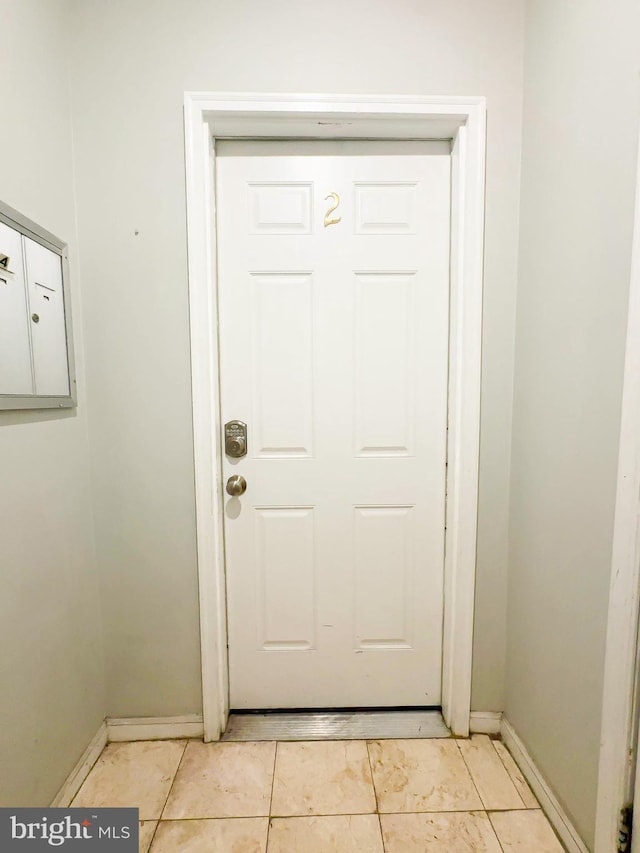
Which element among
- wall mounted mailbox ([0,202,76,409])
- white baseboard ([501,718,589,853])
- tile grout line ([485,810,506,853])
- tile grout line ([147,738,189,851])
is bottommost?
tile grout line ([147,738,189,851])

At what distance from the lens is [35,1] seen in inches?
39.2

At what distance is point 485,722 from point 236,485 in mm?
1232

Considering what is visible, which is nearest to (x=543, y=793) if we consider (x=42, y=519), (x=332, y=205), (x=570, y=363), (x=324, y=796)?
(x=324, y=796)

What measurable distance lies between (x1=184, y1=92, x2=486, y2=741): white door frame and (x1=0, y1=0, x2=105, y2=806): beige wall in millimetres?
369

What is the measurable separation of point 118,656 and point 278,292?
4.58ft

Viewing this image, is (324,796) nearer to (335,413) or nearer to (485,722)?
(485,722)

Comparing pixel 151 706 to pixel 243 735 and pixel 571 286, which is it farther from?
pixel 571 286

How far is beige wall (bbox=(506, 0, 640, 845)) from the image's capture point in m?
0.84

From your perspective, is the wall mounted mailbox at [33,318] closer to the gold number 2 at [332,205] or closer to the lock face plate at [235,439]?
the lock face plate at [235,439]

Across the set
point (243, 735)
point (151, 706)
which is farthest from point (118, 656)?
point (243, 735)

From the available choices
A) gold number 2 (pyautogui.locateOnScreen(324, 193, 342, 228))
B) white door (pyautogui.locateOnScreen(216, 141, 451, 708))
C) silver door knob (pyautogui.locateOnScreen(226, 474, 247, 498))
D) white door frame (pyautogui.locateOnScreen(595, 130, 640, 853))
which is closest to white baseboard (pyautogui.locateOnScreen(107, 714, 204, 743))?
white door (pyautogui.locateOnScreen(216, 141, 451, 708))

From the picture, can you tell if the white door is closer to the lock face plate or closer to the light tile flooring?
the lock face plate

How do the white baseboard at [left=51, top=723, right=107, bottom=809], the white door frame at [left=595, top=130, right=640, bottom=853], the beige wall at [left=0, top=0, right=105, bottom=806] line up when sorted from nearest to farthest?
the white door frame at [left=595, top=130, right=640, bottom=853], the beige wall at [left=0, top=0, right=105, bottom=806], the white baseboard at [left=51, top=723, right=107, bottom=809]

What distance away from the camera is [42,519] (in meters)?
1.01
